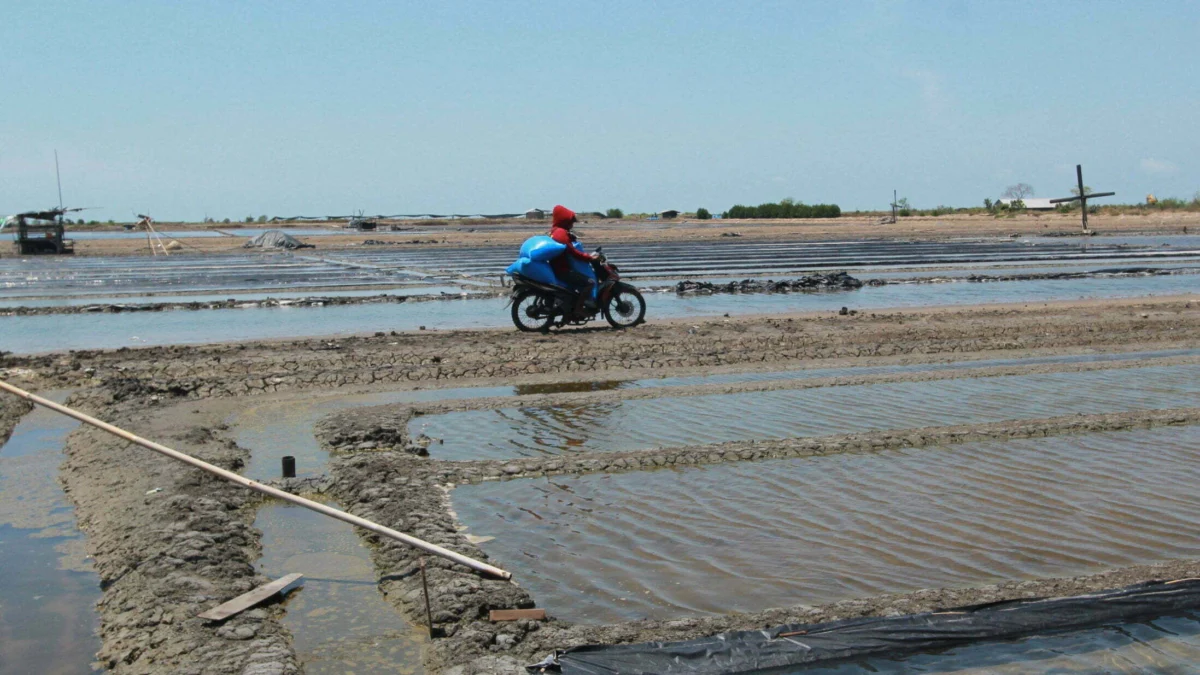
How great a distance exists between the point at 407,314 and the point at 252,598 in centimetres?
1516

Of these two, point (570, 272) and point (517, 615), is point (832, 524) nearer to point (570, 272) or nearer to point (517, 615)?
point (517, 615)

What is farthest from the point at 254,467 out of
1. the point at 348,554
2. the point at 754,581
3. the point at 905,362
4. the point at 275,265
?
the point at 275,265

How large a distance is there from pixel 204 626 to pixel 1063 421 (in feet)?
24.4

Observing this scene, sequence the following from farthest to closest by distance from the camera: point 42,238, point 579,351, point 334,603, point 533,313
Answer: point 42,238 → point 533,313 → point 579,351 → point 334,603

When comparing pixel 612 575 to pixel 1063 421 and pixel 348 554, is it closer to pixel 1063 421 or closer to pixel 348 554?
pixel 348 554

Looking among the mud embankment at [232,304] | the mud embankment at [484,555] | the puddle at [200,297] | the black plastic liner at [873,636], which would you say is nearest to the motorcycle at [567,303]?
the mud embankment at [484,555]

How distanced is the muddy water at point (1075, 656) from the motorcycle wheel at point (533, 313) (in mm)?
11332

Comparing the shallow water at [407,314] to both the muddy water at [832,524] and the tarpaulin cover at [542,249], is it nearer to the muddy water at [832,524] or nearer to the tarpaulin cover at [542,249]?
the tarpaulin cover at [542,249]

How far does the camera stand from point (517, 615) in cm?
523

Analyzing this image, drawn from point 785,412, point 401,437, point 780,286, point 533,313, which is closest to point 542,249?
point 533,313

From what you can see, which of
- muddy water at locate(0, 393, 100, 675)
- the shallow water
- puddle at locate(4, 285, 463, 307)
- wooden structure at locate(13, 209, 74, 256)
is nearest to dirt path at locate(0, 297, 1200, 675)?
muddy water at locate(0, 393, 100, 675)

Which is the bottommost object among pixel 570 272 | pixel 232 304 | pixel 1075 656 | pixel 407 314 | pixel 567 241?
pixel 1075 656

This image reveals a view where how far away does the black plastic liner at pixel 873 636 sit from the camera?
4766 mm

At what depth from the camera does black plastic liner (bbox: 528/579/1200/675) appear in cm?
477
